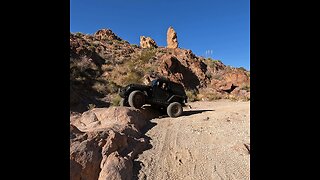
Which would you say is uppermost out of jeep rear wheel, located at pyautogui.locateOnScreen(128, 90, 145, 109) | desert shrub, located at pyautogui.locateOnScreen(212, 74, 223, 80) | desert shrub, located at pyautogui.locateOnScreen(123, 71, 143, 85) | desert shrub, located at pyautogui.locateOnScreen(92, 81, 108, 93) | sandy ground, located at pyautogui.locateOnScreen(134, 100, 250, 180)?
desert shrub, located at pyautogui.locateOnScreen(212, 74, 223, 80)

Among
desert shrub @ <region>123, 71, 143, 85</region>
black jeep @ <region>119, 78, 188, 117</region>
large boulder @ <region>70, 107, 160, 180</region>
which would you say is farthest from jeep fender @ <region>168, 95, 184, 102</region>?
desert shrub @ <region>123, 71, 143, 85</region>

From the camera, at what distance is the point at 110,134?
6234 millimetres

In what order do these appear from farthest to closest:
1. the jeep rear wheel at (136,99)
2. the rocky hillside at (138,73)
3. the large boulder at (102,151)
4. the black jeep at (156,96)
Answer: the rocky hillside at (138,73) → the black jeep at (156,96) → the jeep rear wheel at (136,99) → the large boulder at (102,151)

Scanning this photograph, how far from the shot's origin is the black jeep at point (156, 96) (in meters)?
11.0

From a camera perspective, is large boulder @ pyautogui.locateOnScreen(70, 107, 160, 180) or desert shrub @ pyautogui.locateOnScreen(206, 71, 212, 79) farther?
desert shrub @ pyautogui.locateOnScreen(206, 71, 212, 79)

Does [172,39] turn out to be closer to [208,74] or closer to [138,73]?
[208,74]

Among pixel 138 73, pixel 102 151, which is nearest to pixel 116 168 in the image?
pixel 102 151

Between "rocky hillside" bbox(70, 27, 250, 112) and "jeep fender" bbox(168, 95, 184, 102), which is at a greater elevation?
"rocky hillside" bbox(70, 27, 250, 112)

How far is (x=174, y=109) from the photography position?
11641 mm

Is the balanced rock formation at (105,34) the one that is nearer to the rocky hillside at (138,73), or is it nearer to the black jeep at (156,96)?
the rocky hillside at (138,73)

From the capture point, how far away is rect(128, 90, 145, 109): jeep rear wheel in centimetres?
1089

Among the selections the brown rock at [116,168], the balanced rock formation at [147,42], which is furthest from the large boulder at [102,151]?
the balanced rock formation at [147,42]

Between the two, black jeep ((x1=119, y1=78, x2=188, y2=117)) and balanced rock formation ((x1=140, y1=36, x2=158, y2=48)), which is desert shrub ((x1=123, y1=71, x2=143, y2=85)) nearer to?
black jeep ((x1=119, y1=78, x2=188, y2=117))
